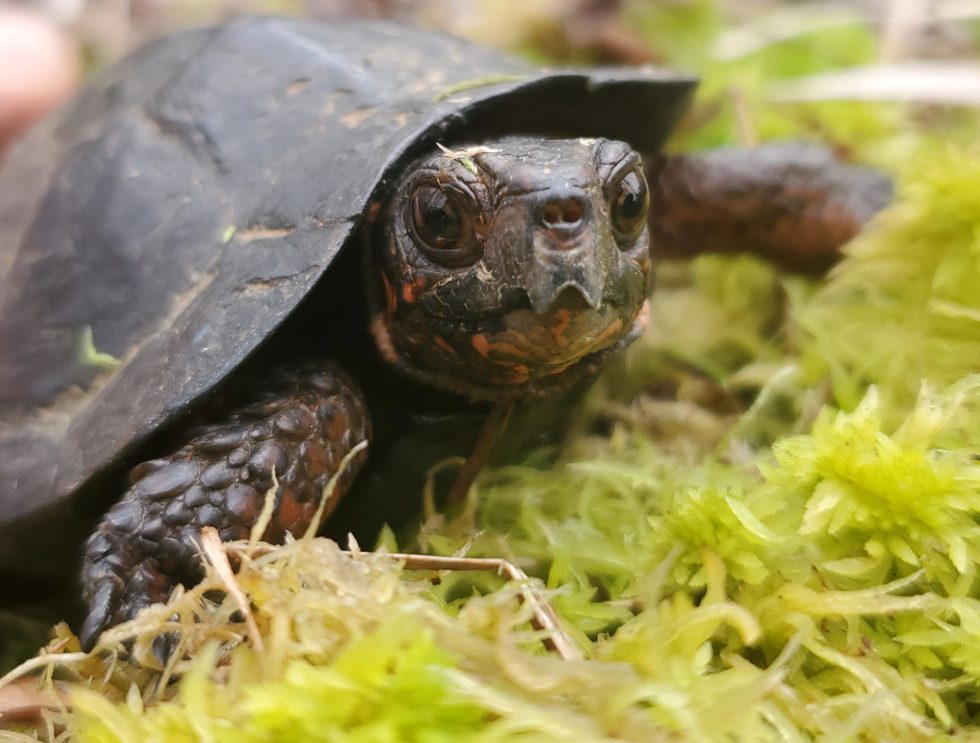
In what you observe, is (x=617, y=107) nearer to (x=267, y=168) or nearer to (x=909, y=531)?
(x=267, y=168)

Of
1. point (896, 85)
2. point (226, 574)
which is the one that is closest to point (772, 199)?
point (896, 85)

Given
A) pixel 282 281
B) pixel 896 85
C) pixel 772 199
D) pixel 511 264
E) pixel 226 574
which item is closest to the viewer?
pixel 226 574

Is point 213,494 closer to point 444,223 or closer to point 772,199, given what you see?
point 444,223

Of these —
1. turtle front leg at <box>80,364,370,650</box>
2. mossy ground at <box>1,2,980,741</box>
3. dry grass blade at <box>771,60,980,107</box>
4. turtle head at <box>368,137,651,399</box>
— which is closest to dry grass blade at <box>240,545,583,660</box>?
mossy ground at <box>1,2,980,741</box>

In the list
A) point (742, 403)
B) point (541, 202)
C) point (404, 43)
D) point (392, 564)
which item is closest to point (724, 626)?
point (392, 564)

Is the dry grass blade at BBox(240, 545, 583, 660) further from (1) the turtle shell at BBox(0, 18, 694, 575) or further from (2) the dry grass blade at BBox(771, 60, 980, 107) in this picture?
(2) the dry grass blade at BBox(771, 60, 980, 107)

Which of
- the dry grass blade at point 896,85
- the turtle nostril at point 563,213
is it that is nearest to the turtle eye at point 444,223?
the turtle nostril at point 563,213
